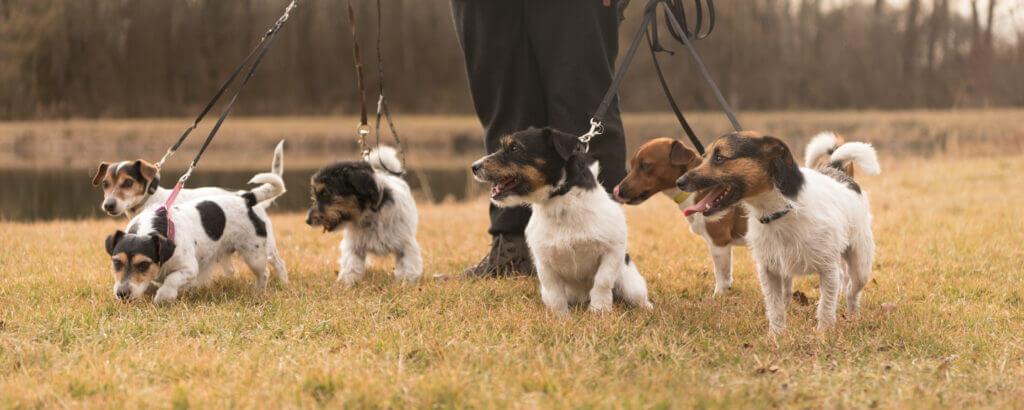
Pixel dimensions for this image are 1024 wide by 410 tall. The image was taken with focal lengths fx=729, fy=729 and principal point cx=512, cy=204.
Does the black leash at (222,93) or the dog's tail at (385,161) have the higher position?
the black leash at (222,93)

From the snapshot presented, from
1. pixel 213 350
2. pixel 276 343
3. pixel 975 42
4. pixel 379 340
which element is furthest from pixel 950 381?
pixel 975 42

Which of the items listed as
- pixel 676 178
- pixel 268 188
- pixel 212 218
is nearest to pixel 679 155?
pixel 676 178

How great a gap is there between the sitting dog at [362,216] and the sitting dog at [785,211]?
2616mm

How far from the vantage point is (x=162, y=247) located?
424cm

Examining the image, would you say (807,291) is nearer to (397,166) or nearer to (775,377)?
(775,377)

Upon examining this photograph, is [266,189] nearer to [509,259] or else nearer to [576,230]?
[509,259]

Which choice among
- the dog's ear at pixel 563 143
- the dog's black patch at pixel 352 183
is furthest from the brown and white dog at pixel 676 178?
the dog's black patch at pixel 352 183

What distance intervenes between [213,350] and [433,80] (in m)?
43.8

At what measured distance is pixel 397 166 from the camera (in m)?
6.22

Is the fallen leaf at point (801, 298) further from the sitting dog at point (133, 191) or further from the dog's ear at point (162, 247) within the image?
the dog's ear at point (162, 247)

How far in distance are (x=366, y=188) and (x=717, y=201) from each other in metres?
2.76

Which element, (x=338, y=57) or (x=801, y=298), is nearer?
(x=801, y=298)

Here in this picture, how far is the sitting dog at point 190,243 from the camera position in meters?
4.18

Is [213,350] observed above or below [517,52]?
below
